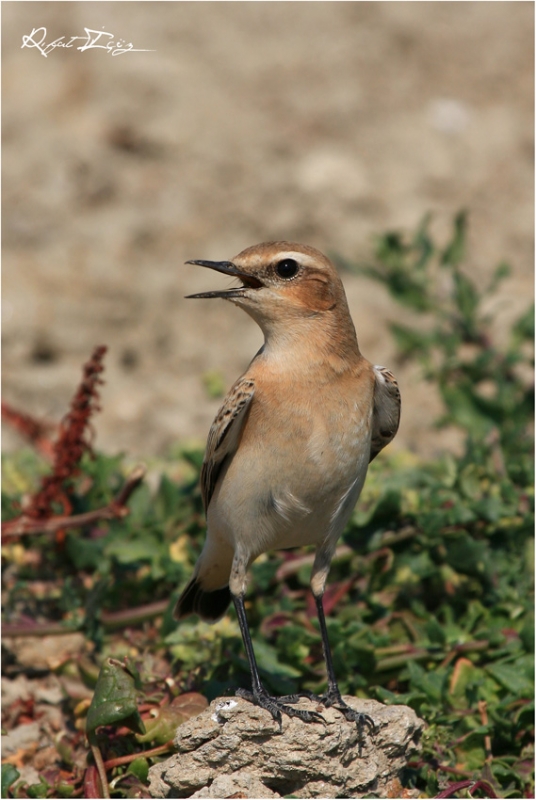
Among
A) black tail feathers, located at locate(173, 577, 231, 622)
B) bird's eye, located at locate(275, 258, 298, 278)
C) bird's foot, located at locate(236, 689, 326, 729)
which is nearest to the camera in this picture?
bird's foot, located at locate(236, 689, 326, 729)

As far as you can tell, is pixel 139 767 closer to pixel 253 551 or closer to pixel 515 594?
pixel 253 551

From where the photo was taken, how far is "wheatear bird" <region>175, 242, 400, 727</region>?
5012mm

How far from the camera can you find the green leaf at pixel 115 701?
4.85m

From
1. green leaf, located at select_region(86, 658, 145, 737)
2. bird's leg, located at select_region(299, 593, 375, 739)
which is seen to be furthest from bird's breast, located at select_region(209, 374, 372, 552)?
green leaf, located at select_region(86, 658, 145, 737)

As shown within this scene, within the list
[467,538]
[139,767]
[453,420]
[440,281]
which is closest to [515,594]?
[467,538]

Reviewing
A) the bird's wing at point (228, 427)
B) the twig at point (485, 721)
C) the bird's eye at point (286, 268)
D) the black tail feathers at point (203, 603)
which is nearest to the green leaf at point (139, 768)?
the black tail feathers at point (203, 603)

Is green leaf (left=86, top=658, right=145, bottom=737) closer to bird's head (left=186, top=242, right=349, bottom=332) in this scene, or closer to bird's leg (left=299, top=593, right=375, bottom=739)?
bird's leg (left=299, top=593, right=375, bottom=739)

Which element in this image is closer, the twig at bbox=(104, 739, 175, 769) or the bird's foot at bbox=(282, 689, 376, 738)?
the bird's foot at bbox=(282, 689, 376, 738)

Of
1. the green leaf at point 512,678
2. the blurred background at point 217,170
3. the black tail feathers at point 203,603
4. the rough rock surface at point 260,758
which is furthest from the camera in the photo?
the blurred background at point 217,170

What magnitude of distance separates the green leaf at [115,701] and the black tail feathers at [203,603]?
29.6 inches

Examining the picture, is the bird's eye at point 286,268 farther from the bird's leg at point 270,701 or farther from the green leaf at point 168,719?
the green leaf at point 168,719

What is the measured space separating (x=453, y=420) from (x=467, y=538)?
2.10 m

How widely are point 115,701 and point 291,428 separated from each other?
1.74 m

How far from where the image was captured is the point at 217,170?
10969 mm
